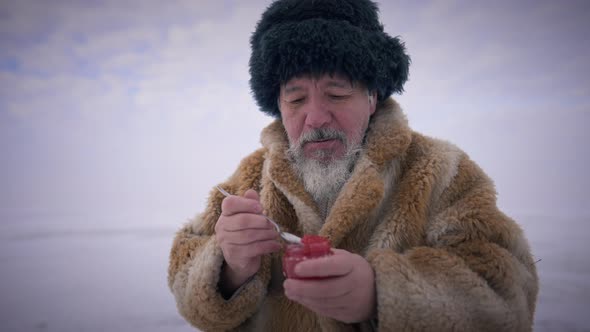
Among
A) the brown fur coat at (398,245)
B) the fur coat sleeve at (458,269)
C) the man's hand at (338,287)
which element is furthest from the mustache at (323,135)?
the man's hand at (338,287)

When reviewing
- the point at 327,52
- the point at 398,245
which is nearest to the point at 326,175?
the point at 398,245

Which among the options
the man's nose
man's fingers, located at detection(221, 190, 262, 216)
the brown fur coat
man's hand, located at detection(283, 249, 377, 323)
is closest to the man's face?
the man's nose

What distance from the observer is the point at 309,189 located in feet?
4.90

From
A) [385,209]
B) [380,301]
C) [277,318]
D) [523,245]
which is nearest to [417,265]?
[380,301]

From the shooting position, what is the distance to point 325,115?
1.44m

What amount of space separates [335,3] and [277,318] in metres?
1.72

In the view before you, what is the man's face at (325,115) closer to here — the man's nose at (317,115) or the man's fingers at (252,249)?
the man's nose at (317,115)

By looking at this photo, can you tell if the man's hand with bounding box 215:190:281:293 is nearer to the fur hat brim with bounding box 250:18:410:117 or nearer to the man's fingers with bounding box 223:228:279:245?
the man's fingers with bounding box 223:228:279:245

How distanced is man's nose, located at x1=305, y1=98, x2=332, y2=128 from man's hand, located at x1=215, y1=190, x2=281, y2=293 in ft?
1.74

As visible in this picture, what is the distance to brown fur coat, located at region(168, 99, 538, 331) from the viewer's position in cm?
104

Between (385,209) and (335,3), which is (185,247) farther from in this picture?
(335,3)

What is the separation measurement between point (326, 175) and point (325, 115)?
1.03 feet

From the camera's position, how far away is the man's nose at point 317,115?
143cm

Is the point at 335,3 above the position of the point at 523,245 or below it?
above
